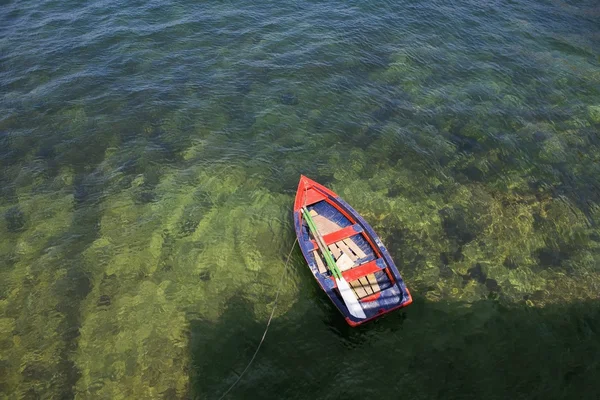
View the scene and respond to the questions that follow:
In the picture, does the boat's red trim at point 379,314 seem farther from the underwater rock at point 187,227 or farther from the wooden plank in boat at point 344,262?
the underwater rock at point 187,227

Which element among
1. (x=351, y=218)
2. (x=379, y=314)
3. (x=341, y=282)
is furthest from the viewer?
(x=351, y=218)

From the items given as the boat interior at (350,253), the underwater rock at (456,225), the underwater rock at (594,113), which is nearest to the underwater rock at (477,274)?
the underwater rock at (456,225)

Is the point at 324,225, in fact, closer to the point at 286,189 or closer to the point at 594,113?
the point at 286,189

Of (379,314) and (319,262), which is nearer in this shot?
(379,314)

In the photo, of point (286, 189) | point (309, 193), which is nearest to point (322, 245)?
point (309, 193)

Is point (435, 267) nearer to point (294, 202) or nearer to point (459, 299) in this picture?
point (459, 299)

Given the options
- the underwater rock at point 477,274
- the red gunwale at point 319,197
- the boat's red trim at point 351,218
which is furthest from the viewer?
the red gunwale at point 319,197
